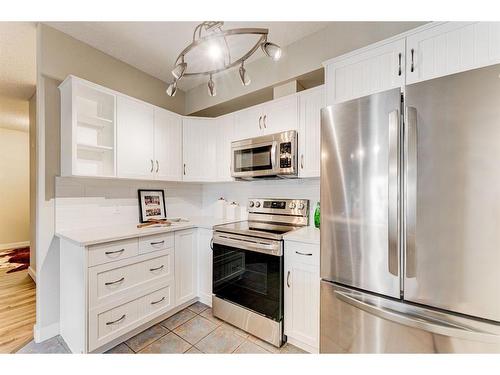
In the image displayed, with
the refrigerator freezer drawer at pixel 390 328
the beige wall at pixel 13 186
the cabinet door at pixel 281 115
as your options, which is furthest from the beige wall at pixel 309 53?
the beige wall at pixel 13 186

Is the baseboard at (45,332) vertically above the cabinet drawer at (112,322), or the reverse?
the cabinet drawer at (112,322)

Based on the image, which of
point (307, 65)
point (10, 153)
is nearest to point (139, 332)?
point (307, 65)

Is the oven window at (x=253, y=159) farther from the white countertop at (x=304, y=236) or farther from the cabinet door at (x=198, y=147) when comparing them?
the white countertop at (x=304, y=236)

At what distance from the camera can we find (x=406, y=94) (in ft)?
3.69

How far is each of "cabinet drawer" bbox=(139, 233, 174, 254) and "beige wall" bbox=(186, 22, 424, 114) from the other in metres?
1.68

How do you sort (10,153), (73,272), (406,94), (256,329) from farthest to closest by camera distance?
(10,153) → (256,329) → (73,272) → (406,94)

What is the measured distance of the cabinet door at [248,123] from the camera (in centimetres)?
229

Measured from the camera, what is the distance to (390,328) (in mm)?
1136

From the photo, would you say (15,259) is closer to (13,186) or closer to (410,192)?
(13,186)

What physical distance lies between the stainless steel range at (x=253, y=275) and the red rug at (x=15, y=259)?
3.62m

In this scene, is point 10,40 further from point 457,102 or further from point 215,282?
point 457,102

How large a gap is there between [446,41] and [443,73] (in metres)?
0.17

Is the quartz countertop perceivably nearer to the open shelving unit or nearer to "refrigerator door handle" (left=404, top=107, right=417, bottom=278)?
the open shelving unit

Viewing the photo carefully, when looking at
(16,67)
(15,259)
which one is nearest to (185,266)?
(16,67)
